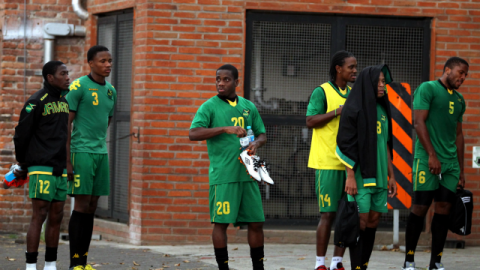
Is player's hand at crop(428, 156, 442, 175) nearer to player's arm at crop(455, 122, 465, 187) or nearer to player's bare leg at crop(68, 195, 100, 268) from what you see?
player's arm at crop(455, 122, 465, 187)

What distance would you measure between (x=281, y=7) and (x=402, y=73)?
185 centimetres

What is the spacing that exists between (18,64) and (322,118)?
547 centimetres

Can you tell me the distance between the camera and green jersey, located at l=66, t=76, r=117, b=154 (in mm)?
6887

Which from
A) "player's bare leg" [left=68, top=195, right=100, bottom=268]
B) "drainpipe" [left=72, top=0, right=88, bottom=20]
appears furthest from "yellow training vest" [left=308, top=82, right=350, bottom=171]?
"drainpipe" [left=72, top=0, right=88, bottom=20]

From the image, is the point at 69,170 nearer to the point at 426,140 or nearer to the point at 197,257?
the point at 197,257

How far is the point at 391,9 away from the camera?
942cm

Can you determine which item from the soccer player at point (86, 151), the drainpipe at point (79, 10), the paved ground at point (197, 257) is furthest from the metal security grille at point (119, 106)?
the soccer player at point (86, 151)

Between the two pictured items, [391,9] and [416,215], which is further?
[391,9]

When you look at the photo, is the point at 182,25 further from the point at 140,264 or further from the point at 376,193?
the point at 376,193

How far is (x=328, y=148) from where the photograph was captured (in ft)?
22.1

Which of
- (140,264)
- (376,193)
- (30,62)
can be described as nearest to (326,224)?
(376,193)

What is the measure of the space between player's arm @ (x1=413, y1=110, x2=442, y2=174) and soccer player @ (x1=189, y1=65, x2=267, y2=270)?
1.92 meters

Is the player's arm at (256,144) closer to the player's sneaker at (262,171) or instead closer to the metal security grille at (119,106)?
the player's sneaker at (262,171)

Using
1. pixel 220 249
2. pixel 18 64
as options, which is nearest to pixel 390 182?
pixel 220 249
